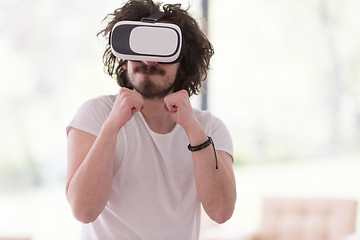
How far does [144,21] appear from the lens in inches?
50.7

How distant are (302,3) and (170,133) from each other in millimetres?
2831

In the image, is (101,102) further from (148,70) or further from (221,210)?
(221,210)

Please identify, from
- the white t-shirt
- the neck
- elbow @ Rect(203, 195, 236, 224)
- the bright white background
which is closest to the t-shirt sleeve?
the white t-shirt

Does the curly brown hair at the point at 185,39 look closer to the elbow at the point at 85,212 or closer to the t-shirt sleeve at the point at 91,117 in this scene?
the t-shirt sleeve at the point at 91,117

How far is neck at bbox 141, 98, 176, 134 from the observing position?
4.76ft

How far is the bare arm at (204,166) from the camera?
135 cm

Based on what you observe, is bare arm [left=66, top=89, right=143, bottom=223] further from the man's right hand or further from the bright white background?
the bright white background

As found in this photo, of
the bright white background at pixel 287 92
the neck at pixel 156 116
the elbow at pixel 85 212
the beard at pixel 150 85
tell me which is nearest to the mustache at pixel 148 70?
the beard at pixel 150 85

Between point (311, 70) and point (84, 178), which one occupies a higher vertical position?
point (84, 178)

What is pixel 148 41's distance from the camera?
123cm

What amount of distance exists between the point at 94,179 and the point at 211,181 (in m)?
0.29

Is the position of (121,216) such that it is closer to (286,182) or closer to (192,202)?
(192,202)

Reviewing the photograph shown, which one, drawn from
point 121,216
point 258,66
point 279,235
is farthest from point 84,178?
point 258,66

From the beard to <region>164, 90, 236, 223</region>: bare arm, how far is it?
48 millimetres
